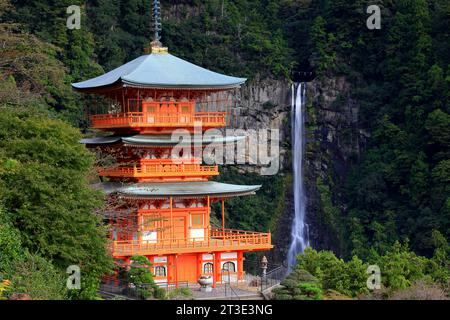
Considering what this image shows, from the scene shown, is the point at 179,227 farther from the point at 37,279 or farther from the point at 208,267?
the point at 37,279

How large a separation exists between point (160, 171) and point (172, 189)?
0.86 meters

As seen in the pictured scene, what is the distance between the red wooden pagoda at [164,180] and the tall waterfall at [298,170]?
26276mm

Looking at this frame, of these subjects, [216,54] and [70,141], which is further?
[216,54]

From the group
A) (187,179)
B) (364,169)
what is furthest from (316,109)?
(187,179)

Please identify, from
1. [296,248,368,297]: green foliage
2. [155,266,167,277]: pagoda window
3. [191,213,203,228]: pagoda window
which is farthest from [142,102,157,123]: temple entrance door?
[296,248,368,297]: green foliage

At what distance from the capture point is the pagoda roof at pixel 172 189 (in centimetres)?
2758

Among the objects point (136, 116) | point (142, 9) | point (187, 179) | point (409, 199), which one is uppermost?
point (142, 9)

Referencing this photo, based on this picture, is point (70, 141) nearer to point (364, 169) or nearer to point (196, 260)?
point (196, 260)

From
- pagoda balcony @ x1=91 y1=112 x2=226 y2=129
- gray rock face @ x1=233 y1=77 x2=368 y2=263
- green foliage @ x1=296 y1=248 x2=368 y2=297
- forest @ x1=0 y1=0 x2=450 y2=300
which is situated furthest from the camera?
gray rock face @ x1=233 y1=77 x2=368 y2=263

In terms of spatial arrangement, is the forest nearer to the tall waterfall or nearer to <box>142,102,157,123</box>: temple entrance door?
the tall waterfall

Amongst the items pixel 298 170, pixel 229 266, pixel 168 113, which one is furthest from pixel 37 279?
pixel 298 170

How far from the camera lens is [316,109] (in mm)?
60469

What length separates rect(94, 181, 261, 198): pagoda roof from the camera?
27.6 m

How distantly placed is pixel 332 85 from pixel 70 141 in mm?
38293
